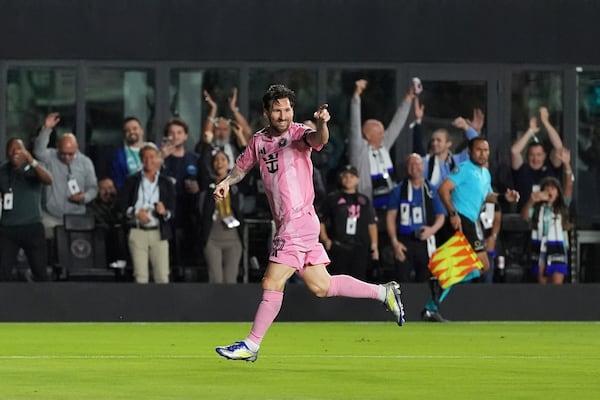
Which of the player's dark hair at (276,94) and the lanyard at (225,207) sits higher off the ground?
the player's dark hair at (276,94)

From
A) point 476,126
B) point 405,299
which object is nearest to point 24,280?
point 405,299

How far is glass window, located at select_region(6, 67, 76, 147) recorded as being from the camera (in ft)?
64.0

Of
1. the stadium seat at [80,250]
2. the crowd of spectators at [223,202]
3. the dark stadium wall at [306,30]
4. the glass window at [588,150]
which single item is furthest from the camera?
the glass window at [588,150]

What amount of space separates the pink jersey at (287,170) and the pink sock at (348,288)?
0.61 m

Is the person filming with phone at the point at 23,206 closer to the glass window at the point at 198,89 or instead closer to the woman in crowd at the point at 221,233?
the woman in crowd at the point at 221,233

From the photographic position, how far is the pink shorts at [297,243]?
36.1 ft

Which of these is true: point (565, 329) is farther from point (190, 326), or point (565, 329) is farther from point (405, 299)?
point (190, 326)

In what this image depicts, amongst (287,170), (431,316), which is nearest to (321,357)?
(287,170)

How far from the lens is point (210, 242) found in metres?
17.8

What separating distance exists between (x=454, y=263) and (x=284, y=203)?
19.4ft

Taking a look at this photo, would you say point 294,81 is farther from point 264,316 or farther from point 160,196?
point 264,316

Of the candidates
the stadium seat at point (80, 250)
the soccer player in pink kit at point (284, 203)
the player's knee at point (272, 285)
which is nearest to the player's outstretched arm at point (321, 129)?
the soccer player in pink kit at point (284, 203)

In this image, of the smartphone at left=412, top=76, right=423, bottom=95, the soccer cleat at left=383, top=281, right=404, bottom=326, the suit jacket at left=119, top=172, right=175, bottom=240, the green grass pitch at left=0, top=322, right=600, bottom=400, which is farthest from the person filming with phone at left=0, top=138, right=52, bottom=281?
the soccer cleat at left=383, top=281, right=404, bottom=326

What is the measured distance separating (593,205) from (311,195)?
30.8ft
